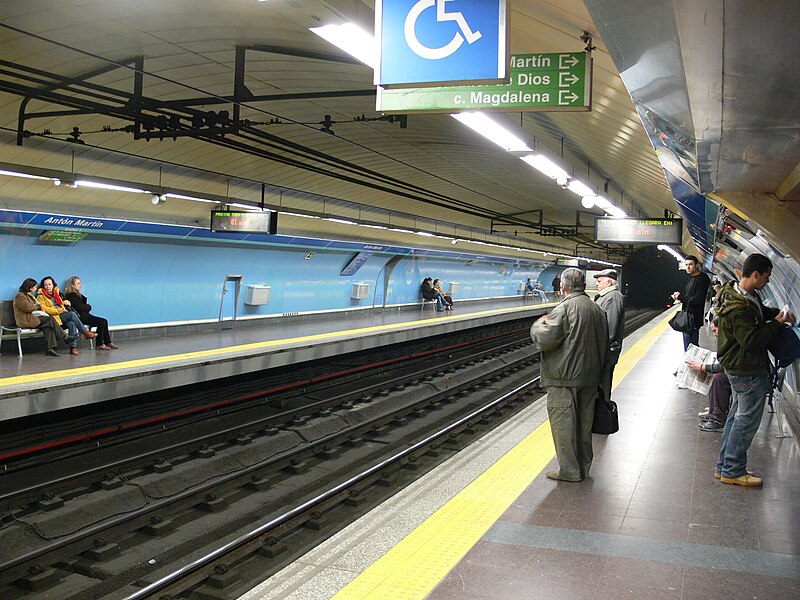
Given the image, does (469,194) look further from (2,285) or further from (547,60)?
(547,60)

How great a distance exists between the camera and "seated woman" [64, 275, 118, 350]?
36.3ft

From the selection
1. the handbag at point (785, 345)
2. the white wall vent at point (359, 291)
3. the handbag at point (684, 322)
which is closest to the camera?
the handbag at point (785, 345)

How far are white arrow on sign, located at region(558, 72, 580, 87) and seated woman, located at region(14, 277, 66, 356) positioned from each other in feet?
27.1

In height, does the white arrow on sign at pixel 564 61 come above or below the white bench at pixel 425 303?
above

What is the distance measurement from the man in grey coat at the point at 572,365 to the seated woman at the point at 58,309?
8.22 metres

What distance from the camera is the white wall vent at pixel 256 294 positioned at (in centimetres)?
1627

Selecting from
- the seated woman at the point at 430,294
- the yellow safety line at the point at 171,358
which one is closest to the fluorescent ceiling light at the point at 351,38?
the yellow safety line at the point at 171,358

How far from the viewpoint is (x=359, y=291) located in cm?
2131

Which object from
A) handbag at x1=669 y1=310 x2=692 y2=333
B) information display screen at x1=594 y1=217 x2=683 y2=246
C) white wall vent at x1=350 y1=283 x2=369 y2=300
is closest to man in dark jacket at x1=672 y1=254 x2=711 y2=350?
handbag at x1=669 y1=310 x2=692 y2=333

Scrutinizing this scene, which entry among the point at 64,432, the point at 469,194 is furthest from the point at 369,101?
the point at 469,194

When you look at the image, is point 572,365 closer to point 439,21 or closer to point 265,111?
point 439,21

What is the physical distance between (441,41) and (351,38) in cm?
55

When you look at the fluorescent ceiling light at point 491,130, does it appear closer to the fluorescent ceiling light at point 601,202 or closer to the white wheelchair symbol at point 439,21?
the white wheelchair symbol at point 439,21

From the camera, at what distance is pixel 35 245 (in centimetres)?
1066
